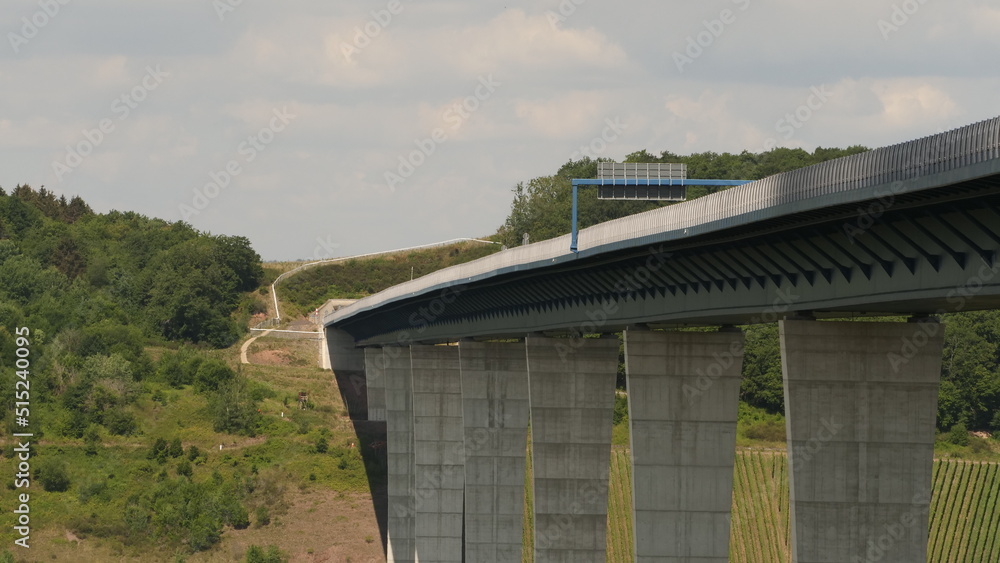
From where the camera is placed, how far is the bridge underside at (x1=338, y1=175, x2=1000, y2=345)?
2436cm

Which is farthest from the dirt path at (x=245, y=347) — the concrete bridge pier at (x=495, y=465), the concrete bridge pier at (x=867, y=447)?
the concrete bridge pier at (x=867, y=447)

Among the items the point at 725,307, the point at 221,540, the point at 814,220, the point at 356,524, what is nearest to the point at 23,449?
the point at 221,540

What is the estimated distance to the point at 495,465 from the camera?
64750 mm

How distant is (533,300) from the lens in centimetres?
5334

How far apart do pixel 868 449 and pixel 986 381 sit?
9410 cm

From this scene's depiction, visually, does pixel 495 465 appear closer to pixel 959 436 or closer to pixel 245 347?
pixel 959 436

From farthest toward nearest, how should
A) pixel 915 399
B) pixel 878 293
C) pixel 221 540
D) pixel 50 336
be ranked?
pixel 50 336
pixel 221 540
pixel 915 399
pixel 878 293

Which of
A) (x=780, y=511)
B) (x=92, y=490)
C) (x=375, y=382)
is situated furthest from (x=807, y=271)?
(x=375, y=382)

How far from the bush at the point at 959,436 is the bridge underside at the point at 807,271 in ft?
235

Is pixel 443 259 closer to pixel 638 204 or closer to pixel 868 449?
pixel 638 204

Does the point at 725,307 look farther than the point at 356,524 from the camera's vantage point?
A: No

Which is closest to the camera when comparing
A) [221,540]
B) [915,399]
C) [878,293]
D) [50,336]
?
[878,293]

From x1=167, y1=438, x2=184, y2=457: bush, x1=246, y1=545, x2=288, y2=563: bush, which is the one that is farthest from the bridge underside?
x1=167, y1=438, x2=184, y2=457: bush

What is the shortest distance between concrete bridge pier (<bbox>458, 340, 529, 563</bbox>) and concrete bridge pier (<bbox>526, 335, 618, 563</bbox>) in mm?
11758
